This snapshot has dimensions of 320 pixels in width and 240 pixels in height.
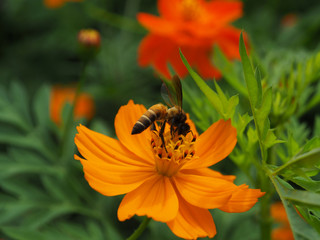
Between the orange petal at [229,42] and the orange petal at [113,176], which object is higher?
the orange petal at [113,176]

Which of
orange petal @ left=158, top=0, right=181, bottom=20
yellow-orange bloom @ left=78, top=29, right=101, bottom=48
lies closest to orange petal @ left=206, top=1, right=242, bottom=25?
orange petal @ left=158, top=0, right=181, bottom=20

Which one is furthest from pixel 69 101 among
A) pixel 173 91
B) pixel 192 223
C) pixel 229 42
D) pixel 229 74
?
pixel 192 223

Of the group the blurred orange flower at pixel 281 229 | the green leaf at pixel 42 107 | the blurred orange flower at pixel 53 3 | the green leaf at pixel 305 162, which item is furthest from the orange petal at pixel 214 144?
the blurred orange flower at pixel 53 3

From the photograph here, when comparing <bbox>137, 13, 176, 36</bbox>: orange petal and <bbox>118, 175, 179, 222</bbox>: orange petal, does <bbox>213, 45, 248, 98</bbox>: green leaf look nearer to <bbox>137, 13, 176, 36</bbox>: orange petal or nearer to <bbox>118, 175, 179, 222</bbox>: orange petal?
<bbox>118, 175, 179, 222</bbox>: orange petal

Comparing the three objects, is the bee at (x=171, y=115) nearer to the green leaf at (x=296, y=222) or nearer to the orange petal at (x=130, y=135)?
the orange petal at (x=130, y=135)

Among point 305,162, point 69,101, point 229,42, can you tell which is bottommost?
point 69,101

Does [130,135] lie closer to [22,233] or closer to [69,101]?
[22,233]

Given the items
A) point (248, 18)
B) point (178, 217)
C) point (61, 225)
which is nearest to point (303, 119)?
point (248, 18)

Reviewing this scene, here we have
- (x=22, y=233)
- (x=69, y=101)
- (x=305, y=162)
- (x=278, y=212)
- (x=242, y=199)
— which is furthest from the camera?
(x=69, y=101)
